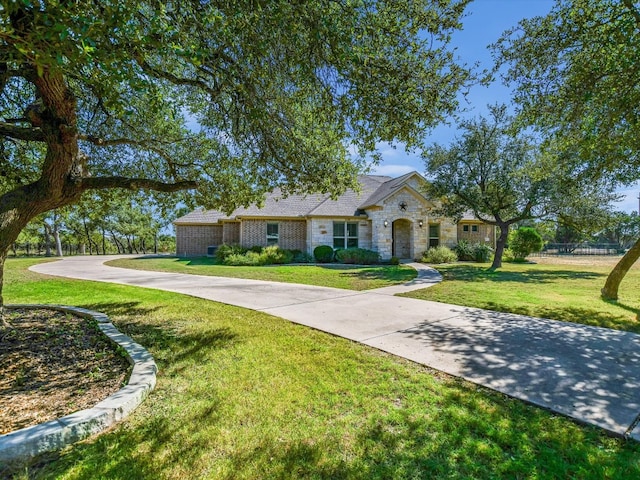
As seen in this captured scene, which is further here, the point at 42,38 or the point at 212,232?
the point at 212,232

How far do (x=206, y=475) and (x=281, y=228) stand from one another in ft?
62.1

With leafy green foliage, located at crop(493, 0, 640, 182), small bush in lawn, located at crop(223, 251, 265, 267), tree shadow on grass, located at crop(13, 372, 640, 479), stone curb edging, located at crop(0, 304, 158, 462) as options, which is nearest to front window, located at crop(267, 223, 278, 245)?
small bush in lawn, located at crop(223, 251, 265, 267)

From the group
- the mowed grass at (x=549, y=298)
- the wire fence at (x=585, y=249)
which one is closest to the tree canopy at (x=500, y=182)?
the mowed grass at (x=549, y=298)

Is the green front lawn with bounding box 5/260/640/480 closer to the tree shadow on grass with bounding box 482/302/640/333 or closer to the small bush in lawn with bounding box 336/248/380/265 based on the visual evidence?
the tree shadow on grass with bounding box 482/302/640/333

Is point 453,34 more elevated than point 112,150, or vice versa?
point 453,34

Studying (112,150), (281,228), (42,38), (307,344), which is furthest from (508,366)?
(281,228)

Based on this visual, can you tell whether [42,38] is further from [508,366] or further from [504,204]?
[504,204]

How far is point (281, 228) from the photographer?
21.0m

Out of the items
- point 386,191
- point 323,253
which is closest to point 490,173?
point 386,191

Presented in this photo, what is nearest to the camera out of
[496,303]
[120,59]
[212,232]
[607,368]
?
[120,59]

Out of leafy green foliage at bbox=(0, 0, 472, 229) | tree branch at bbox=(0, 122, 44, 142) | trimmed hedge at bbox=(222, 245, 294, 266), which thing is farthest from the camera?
trimmed hedge at bbox=(222, 245, 294, 266)

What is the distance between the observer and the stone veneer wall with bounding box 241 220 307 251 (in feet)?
66.9

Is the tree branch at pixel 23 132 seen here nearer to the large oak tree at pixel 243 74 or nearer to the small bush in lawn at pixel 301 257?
the large oak tree at pixel 243 74

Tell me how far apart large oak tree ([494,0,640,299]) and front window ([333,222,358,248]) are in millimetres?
13417
